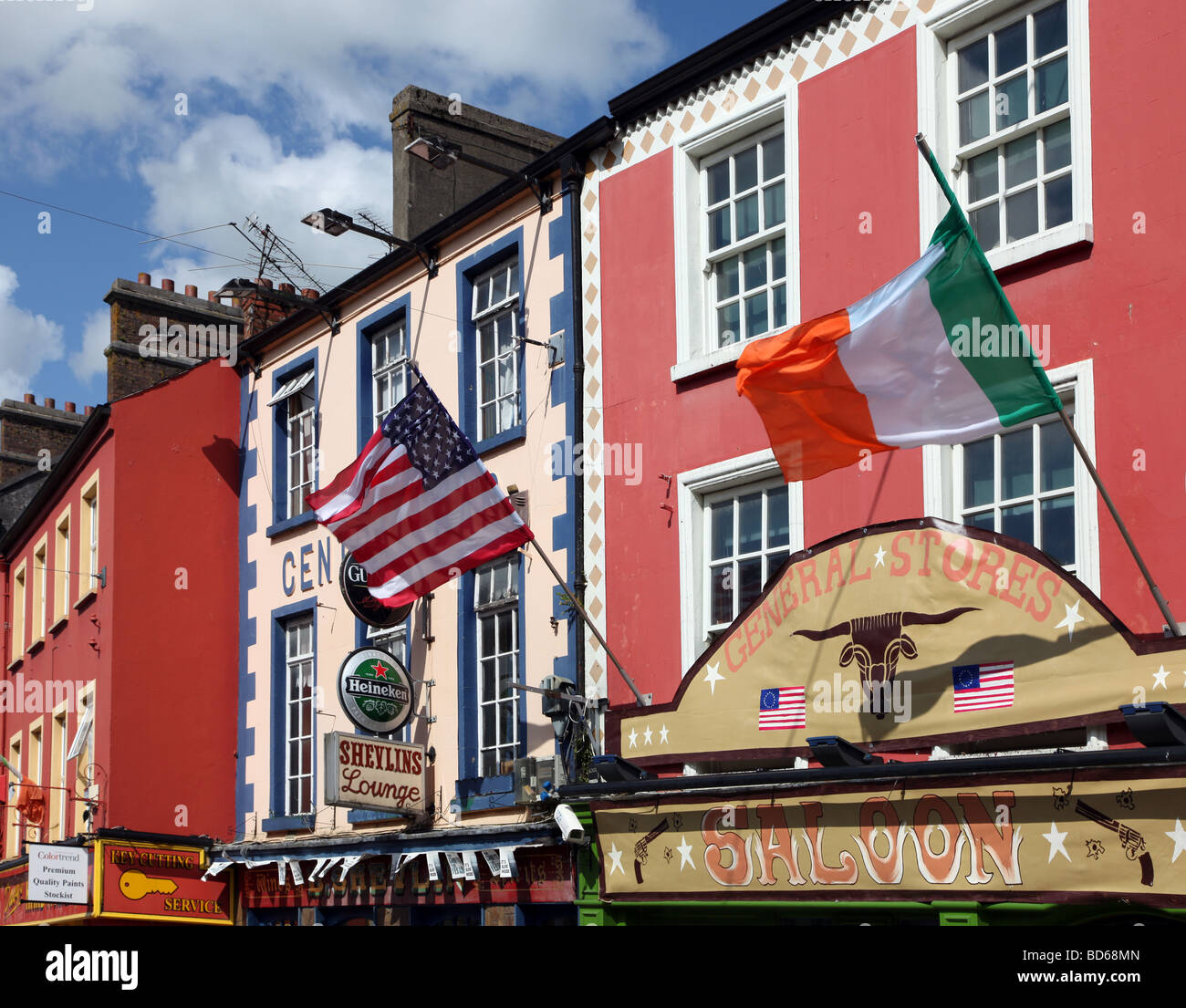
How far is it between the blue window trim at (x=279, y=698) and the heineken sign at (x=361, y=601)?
1.97 metres

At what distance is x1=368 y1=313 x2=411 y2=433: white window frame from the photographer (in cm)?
1681

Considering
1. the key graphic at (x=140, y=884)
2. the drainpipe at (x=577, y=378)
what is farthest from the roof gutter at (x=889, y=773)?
the key graphic at (x=140, y=884)

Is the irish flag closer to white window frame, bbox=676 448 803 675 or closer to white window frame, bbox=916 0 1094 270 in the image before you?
white window frame, bbox=916 0 1094 270

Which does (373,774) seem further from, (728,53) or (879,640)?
(728,53)

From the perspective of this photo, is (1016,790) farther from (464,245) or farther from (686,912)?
(464,245)

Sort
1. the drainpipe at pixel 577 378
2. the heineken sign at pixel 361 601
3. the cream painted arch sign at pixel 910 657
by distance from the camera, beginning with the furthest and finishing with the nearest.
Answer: the heineken sign at pixel 361 601 → the drainpipe at pixel 577 378 → the cream painted arch sign at pixel 910 657

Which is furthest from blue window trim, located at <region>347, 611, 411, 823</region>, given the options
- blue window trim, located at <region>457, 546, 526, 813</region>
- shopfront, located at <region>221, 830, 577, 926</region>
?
blue window trim, located at <region>457, 546, 526, 813</region>

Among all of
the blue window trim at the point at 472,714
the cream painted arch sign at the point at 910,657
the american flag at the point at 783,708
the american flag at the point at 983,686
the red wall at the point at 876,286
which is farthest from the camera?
the blue window trim at the point at 472,714

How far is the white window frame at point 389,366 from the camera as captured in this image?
1681 centimetres

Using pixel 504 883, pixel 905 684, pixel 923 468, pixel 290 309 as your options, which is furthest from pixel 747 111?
pixel 290 309

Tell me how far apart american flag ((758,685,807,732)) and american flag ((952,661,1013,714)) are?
1.37 metres

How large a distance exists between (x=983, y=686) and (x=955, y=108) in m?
4.29

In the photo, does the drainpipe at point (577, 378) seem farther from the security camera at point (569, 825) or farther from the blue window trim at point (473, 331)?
the security camera at point (569, 825)

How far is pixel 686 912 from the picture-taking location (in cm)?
1190
